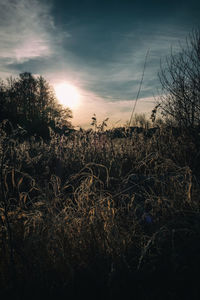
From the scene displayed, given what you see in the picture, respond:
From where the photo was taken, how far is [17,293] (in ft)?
4.14

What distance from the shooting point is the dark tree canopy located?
17.8 metres

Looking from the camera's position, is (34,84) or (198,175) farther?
(34,84)

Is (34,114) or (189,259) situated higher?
(34,114)

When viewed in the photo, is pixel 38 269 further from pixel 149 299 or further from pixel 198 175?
pixel 198 175

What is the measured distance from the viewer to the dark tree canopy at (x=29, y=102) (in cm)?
1780

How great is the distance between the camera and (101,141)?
4.70 meters

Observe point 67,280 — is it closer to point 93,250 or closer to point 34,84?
point 93,250

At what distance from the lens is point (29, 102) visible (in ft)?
67.2

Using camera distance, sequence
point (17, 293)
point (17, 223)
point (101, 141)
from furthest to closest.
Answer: point (101, 141) < point (17, 223) < point (17, 293)

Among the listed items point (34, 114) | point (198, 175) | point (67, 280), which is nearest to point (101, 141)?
point (198, 175)

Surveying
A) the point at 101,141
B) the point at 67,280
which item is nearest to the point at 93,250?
the point at 67,280

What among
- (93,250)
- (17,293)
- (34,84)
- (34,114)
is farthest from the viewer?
(34,84)

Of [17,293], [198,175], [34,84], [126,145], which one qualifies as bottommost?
[17,293]

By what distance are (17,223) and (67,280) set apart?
2.64 ft
